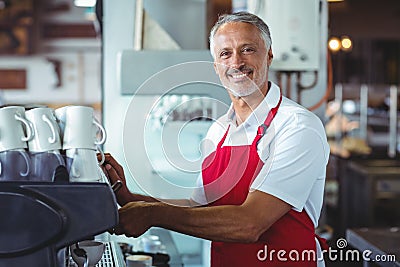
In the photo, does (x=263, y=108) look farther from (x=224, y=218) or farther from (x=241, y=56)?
(x=224, y=218)

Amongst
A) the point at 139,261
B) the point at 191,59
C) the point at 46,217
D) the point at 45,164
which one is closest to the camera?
the point at 46,217

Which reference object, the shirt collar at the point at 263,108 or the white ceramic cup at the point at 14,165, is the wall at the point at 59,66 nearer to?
the shirt collar at the point at 263,108

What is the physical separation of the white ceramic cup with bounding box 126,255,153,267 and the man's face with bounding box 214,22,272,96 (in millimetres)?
431

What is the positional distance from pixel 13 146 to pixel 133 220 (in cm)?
24

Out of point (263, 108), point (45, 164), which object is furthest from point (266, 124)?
point (45, 164)

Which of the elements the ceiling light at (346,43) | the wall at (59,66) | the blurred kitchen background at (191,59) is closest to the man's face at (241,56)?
the blurred kitchen background at (191,59)

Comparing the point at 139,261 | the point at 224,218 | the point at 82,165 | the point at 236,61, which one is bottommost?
the point at 139,261

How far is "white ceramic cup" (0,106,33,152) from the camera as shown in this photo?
98 cm

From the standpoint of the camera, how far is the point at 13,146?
3.23ft

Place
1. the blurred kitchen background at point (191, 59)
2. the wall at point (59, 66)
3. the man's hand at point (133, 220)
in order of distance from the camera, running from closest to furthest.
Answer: the man's hand at point (133, 220)
the blurred kitchen background at point (191, 59)
the wall at point (59, 66)

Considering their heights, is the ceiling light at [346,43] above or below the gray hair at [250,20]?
above

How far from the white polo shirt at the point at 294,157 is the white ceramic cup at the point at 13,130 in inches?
17.9

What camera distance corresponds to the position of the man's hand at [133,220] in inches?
43.2

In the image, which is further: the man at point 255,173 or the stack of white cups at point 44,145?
the man at point 255,173
